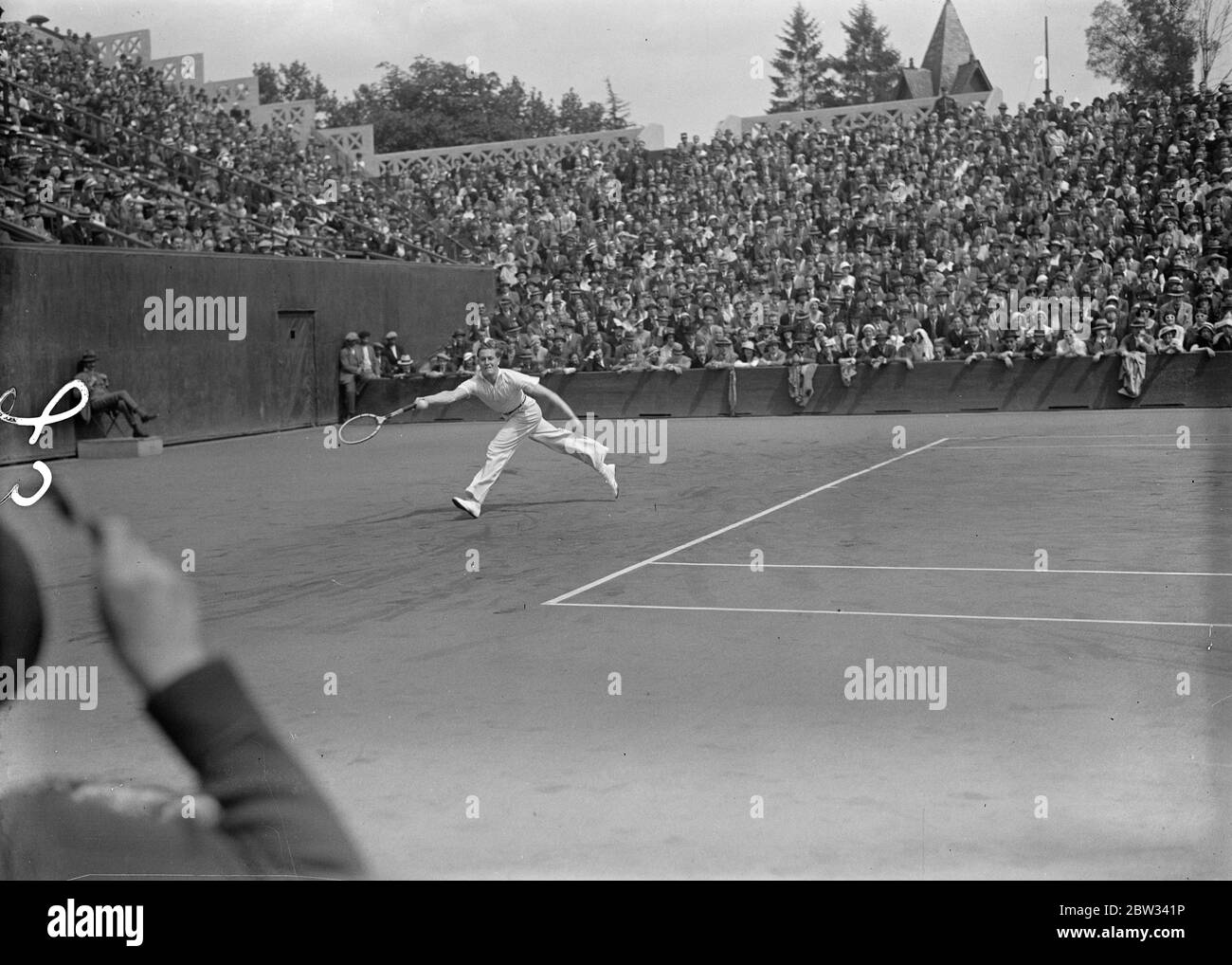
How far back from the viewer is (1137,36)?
272 inches

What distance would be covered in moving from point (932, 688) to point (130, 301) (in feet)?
65.2

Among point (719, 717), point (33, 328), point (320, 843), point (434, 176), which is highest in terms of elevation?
point (434, 176)

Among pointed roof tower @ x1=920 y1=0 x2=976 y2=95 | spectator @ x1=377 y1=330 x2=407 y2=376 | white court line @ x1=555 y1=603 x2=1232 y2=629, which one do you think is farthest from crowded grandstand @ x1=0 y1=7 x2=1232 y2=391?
white court line @ x1=555 y1=603 x2=1232 y2=629

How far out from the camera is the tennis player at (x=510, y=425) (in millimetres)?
13625

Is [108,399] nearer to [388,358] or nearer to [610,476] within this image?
[388,358]

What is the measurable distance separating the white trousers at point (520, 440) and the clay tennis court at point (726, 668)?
458mm

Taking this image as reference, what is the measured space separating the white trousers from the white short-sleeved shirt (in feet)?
0.43

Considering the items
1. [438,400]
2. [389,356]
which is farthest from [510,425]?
[389,356]

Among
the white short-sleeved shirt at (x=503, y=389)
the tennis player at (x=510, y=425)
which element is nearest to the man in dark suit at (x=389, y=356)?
the tennis player at (x=510, y=425)

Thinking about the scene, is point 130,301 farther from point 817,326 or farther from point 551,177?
point 817,326

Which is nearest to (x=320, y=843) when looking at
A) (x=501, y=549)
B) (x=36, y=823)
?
(x=36, y=823)

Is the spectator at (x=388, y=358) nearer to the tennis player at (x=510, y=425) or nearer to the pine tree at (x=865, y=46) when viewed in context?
the tennis player at (x=510, y=425)

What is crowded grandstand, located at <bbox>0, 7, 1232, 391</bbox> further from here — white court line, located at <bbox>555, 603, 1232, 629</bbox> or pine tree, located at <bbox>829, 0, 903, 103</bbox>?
white court line, located at <bbox>555, 603, 1232, 629</bbox>

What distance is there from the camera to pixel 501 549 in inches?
449
